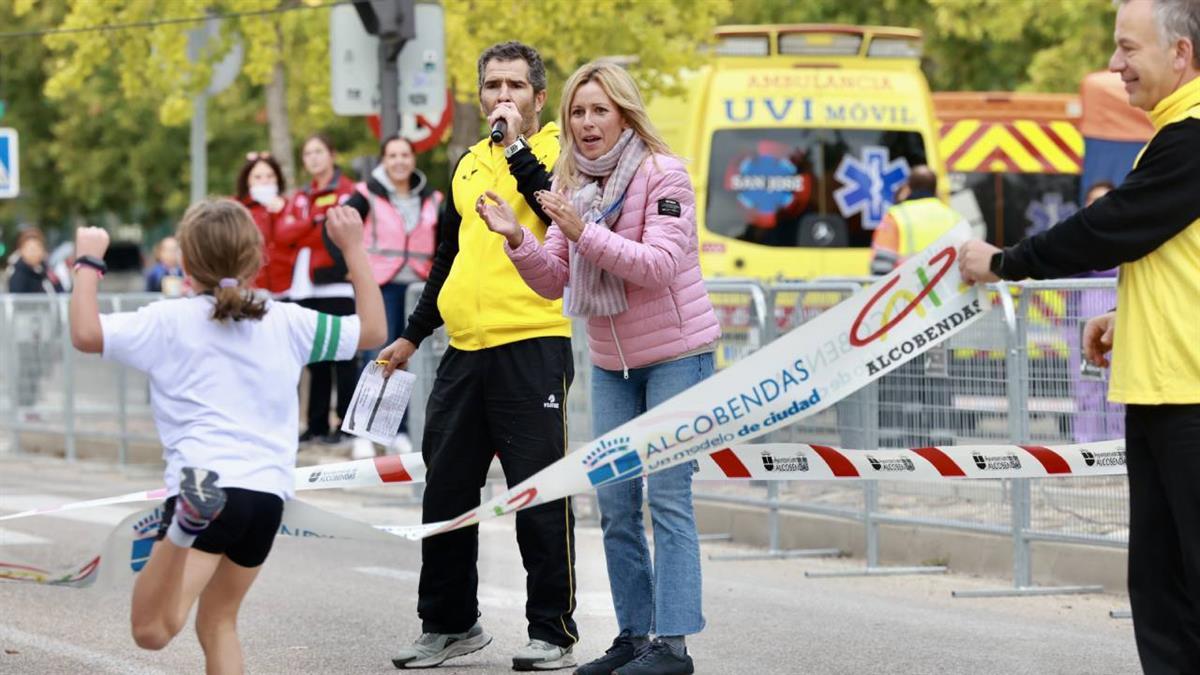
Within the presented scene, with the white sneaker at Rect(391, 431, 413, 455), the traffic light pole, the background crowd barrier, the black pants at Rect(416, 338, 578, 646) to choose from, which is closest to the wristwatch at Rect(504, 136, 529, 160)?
the black pants at Rect(416, 338, 578, 646)

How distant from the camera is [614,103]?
6.64 m

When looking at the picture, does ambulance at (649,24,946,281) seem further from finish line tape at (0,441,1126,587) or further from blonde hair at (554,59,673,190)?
blonde hair at (554,59,673,190)

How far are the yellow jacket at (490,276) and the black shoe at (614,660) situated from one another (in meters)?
1.02

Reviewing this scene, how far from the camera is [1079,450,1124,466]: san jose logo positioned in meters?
7.66

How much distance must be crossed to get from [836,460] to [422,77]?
8.22 metres

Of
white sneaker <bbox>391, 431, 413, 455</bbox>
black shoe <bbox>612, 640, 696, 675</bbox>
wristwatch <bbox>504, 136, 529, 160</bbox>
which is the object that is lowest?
black shoe <bbox>612, 640, 696, 675</bbox>

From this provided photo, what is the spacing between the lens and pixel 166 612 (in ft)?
17.6

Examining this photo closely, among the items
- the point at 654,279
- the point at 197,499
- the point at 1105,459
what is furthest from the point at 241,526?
the point at 1105,459

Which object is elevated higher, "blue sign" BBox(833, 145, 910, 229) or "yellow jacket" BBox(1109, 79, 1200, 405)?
"blue sign" BBox(833, 145, 910, 229)

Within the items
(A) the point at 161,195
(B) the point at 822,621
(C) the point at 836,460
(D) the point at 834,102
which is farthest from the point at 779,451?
(A) the point at 161,195

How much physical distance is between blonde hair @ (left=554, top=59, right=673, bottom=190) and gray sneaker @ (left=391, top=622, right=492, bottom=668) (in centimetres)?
162

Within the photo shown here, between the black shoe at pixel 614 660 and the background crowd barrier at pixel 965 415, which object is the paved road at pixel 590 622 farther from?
the black shoe at pixel 614 660

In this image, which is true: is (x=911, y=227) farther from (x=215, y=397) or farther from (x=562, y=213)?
(x=215, y=397)

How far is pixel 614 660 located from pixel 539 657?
1.20 ft
